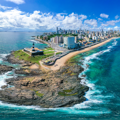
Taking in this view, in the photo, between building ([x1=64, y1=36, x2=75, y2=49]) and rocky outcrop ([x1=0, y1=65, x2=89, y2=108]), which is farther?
building ([x1=64, y1=36, x2=75, y2=49])

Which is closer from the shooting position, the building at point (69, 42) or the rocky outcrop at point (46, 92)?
the rocky outcrop at point (46, 92)

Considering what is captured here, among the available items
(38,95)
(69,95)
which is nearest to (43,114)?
(38,95)

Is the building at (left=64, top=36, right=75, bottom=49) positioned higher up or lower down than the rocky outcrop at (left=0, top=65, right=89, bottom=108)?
higher up

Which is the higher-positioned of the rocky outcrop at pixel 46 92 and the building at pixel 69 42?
the building at pixel 69 42

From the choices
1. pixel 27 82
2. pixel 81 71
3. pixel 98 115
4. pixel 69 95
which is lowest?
pixel 98 115

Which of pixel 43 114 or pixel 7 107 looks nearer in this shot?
pixel 43 114

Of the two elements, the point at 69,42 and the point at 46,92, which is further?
the point at 69,42

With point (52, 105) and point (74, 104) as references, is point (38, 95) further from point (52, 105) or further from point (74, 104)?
point (74, 104)

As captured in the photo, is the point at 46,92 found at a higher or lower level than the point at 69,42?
lower
